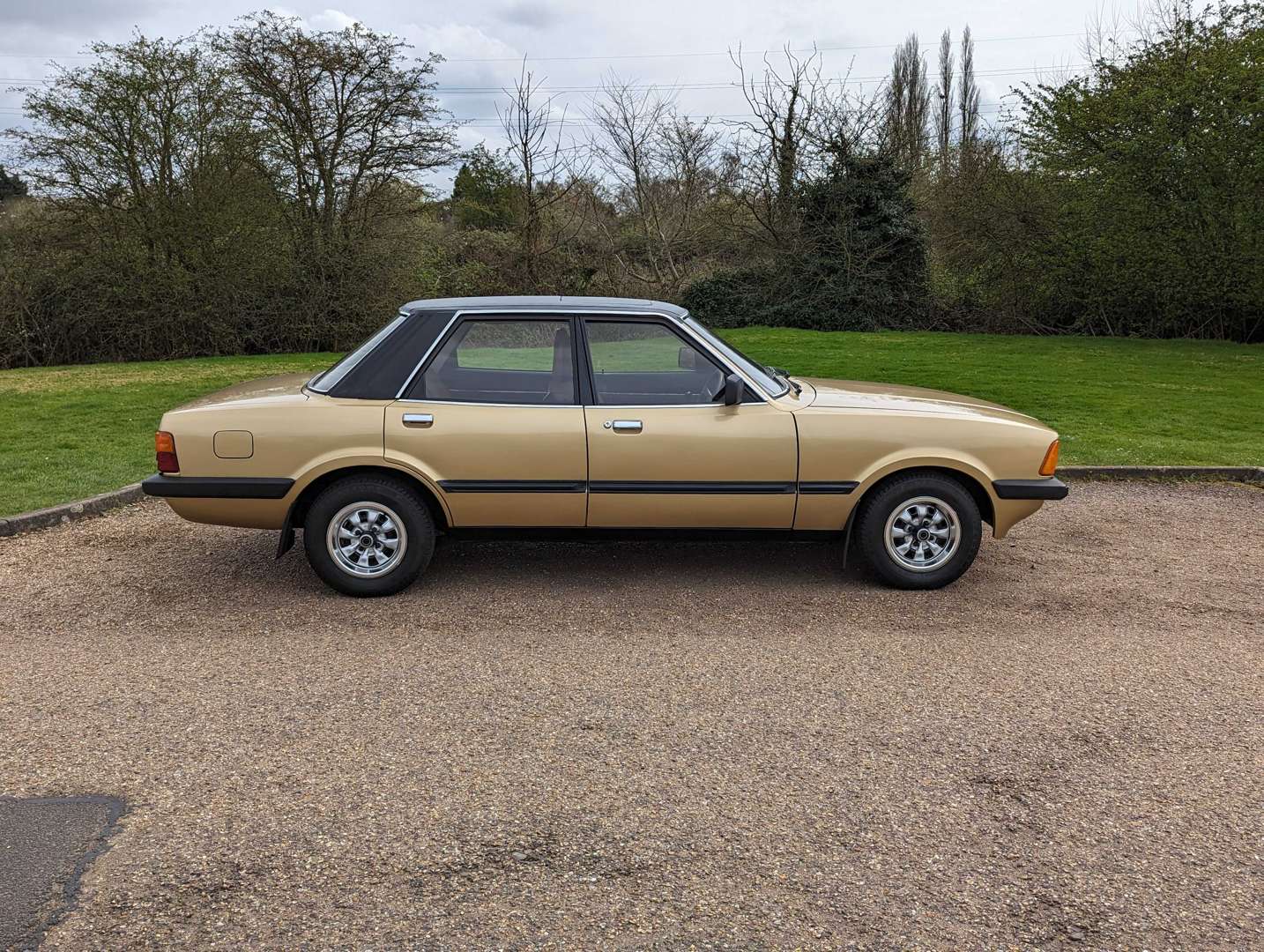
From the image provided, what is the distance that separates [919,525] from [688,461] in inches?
54.2

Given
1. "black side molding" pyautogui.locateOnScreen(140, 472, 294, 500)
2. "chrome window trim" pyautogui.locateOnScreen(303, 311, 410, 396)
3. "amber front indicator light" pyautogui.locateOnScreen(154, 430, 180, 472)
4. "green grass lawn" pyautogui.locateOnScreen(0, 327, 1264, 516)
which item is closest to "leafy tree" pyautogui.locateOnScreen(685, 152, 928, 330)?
"green grass lawn" pyautogui.locateOnScreen(0, 327, 1264, 516)

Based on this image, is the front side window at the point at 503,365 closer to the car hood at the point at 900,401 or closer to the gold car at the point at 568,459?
the gold car at the point at 568,459

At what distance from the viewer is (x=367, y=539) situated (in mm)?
5578

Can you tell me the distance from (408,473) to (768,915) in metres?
3.38

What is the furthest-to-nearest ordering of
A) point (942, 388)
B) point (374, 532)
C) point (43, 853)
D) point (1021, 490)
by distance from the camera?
point (942, 388) < point (1021, 490) < point (374, 532) < point (43, 853)

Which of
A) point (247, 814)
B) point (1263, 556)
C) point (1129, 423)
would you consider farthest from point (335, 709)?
point (1129, 423)

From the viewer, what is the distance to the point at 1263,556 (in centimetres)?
675

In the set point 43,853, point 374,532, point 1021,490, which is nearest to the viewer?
point 43,853

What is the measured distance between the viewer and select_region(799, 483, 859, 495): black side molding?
561 cm

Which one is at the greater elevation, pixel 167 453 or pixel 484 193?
pixel 484 193

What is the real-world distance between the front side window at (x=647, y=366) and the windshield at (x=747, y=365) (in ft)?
0.38

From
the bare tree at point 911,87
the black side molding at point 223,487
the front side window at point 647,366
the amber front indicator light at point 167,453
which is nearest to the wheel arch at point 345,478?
the black side molding at point 223,487

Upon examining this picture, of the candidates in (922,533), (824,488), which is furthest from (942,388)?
(824,488)

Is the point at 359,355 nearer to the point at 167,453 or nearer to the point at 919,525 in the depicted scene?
the point at 167,453
